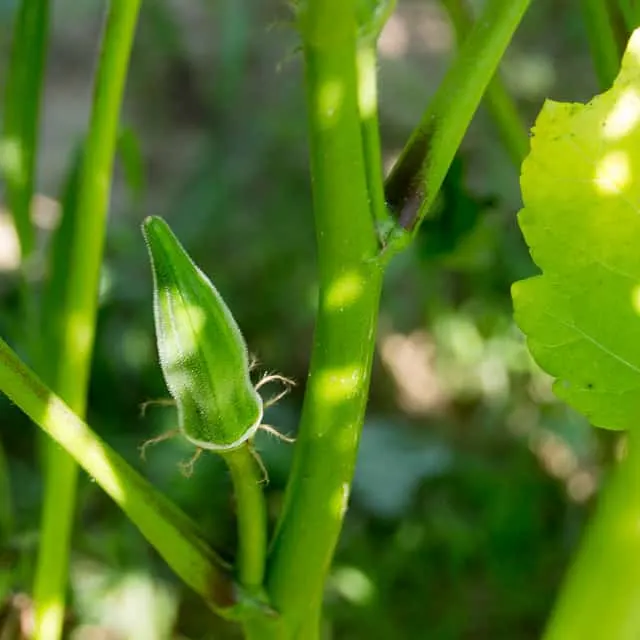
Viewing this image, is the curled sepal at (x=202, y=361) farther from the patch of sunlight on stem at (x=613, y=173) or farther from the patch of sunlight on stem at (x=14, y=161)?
the patch of sunlight on stem at (x=14, y=161)

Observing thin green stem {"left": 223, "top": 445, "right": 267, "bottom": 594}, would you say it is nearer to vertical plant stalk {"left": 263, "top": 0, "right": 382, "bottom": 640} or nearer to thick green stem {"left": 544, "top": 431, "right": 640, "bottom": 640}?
vertical plant stalk {"left": 263, "top": 0, "right": 382, "bottom": 640}

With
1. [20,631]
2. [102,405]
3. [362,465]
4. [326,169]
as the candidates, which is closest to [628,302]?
[326,169]

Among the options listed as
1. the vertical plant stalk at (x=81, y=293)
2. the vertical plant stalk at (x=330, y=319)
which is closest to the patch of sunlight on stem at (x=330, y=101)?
the vertical plant stalk at (x=330, y=319)

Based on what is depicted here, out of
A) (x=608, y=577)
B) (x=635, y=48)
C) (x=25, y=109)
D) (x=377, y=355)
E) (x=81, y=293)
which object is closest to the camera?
(x=608, y=577)

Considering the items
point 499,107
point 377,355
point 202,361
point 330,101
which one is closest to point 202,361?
point 202,361

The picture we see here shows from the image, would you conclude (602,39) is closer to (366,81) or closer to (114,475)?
(366,81)

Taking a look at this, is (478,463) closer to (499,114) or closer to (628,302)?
(499,114)
